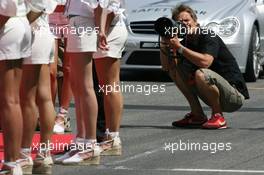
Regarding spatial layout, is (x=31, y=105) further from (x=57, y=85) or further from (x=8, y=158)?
(x=57, y=85)

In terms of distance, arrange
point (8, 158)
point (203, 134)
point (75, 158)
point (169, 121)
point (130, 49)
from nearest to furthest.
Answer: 1. point (8, 158)
2. point (75, 158)
3. point (203, 134)
4. point (169, 121)
5. point (130, 49)

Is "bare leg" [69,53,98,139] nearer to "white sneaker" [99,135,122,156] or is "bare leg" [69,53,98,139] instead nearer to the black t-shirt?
"white sneaker" [99,135,122,156]

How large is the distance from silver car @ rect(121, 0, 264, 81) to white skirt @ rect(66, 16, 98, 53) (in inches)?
295

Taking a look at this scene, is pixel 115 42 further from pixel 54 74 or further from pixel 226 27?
pixel 226 27

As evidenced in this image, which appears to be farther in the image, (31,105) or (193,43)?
(193,43)

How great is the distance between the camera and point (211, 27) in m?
16.5

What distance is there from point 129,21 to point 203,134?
610 cm

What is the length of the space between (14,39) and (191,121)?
13.8ft

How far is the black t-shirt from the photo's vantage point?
11.7 meters

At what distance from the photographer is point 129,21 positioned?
1711 centimetres

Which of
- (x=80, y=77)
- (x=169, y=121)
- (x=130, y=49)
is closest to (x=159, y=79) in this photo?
(x=130, y=49)

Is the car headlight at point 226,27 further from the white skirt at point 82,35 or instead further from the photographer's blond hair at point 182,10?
the white skirt at point 82,35

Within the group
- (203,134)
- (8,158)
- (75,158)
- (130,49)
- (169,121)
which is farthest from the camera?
(130,49)

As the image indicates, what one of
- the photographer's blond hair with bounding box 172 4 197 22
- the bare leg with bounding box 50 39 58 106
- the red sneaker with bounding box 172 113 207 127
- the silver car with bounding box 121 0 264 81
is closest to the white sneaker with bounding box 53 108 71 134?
the bare leg with bounding box 50 39 58 106
